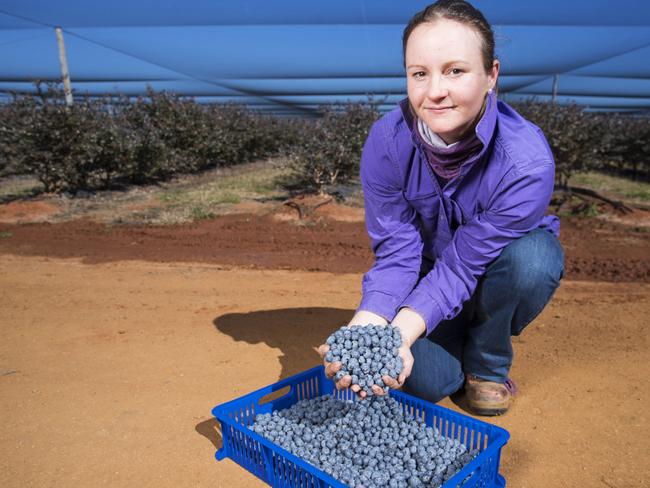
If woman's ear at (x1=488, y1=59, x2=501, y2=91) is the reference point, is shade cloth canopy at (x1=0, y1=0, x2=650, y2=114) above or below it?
above

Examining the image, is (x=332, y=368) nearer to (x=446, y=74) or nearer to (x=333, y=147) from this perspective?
(x=446, y=74)

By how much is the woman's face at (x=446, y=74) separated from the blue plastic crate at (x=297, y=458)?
1058 millimetres

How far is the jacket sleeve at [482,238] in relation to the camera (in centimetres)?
175

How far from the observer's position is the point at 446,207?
1.98m

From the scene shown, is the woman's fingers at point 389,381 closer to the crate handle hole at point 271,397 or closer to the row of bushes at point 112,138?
the crate handle hole at point 271,397

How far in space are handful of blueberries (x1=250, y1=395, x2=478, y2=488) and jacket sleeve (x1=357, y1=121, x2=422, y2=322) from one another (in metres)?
0.42

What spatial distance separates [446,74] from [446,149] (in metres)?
0.27

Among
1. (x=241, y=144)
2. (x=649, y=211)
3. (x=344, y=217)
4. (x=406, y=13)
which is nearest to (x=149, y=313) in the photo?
(x=344, y=217)

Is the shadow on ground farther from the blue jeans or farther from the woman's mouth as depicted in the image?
the woman's mouth

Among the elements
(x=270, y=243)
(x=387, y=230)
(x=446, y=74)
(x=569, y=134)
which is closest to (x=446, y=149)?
(x=446, y=74)

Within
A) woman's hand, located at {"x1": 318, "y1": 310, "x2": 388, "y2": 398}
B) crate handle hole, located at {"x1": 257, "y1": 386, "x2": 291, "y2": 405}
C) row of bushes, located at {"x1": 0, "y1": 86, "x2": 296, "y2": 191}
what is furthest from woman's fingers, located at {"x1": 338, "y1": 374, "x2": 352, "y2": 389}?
row of bushes, located at {"x1": 0, "y1": 86, "x2": 296, "y2": 191}

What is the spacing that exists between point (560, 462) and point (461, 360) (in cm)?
57

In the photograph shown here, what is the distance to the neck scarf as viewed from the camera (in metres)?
1.76

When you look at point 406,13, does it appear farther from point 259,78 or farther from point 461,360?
point 461,360
